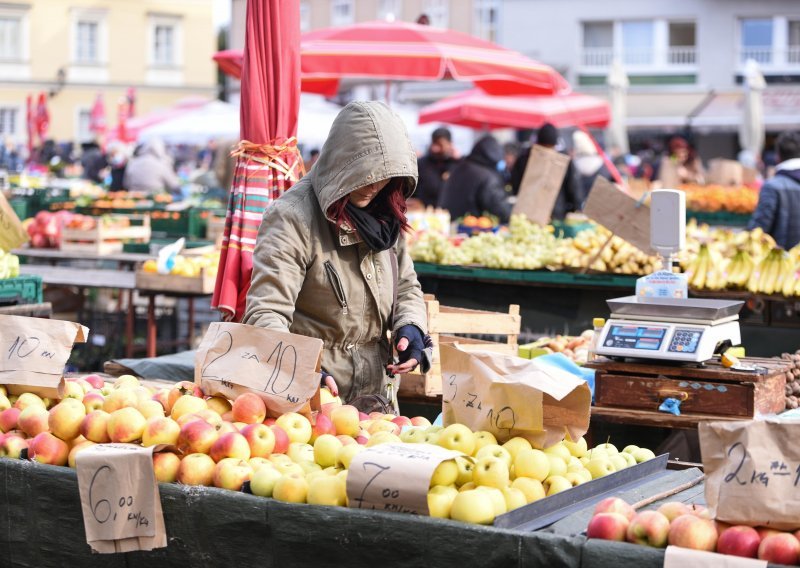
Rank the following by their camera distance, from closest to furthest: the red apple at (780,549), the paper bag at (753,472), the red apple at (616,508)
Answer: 1. the red apple at (780,549)
2. the paper bag at (753,472)
3. the red apple at (616,508)

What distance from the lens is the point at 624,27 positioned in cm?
3878

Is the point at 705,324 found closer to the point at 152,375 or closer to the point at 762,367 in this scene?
the point at 762,367

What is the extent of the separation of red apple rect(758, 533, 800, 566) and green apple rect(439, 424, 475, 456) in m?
0.92

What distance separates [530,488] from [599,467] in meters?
0.37

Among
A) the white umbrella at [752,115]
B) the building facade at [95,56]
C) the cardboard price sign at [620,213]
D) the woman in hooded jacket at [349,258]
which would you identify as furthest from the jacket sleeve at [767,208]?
the building facade at [95,56]

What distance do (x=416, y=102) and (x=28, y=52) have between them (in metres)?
18.6

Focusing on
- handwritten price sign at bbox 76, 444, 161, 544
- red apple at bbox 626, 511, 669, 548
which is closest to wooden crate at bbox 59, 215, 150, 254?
handwritten price sign at bbox 76, 444, 161, 544

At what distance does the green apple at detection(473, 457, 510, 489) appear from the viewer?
10.5 ft

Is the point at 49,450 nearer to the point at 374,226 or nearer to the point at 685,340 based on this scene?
the point at 374,226

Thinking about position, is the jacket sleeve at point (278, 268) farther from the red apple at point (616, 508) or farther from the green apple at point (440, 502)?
the red apple at point (616, 508)

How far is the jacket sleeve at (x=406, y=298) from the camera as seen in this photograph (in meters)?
4.66

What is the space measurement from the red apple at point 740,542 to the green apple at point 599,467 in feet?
2.29

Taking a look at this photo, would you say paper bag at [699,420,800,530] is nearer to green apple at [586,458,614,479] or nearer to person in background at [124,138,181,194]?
green apple at [586,458,614,479]

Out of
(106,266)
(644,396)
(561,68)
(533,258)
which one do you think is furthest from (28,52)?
(644,396)
